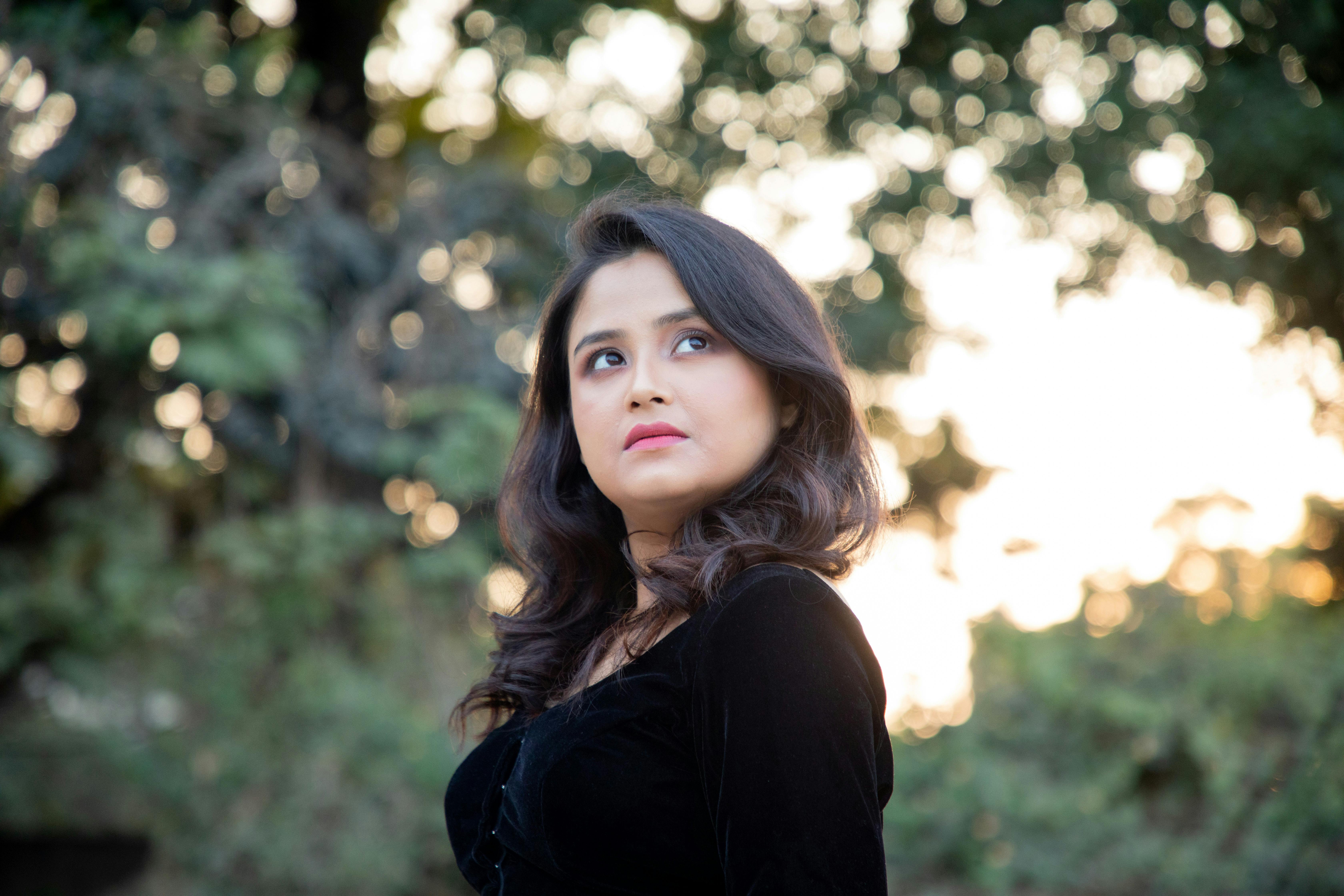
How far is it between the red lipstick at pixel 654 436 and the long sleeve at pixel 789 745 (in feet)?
0.90

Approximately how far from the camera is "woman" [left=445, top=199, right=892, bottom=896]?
1.05 meters

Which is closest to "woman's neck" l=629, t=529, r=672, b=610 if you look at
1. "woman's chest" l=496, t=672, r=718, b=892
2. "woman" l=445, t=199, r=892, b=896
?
"woman" l=445, t=199, r=892, b=896

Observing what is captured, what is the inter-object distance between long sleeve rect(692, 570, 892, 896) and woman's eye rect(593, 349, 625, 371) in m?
0.45

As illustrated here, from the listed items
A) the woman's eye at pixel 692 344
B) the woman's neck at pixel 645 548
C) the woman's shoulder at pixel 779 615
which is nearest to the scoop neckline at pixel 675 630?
the woman's shoulder at pixel 779 615

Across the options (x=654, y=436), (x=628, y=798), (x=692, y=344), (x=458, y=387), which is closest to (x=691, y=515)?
(x=654, y=436)

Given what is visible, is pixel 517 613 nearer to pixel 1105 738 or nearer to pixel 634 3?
pixel 634 3

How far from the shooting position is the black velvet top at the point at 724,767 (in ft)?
3.34

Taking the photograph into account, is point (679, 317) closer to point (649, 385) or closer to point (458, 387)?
point (649, 385)

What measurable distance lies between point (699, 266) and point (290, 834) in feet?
14.5

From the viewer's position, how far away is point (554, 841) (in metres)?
1.21

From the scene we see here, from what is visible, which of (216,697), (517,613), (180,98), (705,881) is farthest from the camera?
(216,697)

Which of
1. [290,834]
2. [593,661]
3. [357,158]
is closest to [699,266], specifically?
[593,661]

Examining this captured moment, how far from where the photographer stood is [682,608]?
128cm

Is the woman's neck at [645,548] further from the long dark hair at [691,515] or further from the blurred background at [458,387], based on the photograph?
the blurred background at [458,387]
